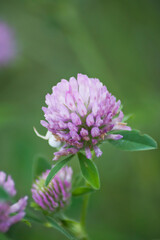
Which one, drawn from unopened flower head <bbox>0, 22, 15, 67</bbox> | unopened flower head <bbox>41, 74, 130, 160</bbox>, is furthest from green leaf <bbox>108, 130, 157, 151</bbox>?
unopened flower head <bbox>0, 22, 15, 67</bbox>

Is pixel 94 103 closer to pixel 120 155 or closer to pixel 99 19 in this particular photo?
pixel 120 155

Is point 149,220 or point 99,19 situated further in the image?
point 99,19

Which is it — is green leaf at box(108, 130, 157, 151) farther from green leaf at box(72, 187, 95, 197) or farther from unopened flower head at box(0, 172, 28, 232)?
unopened flower head at box(0, 172, 28, 232)

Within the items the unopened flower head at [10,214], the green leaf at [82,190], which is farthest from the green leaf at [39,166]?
the unopened flower head at [10,214]

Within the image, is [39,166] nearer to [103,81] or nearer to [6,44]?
[103,81]

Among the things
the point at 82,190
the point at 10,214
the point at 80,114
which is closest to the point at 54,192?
the point at 82,190

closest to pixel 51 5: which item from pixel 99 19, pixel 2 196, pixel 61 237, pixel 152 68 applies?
pixel 99 19

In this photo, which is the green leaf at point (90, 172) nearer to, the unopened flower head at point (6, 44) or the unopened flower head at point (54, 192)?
the unopened flower head at point (54, 192)

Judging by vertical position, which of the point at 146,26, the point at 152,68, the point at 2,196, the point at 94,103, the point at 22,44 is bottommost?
the point at 2,196
